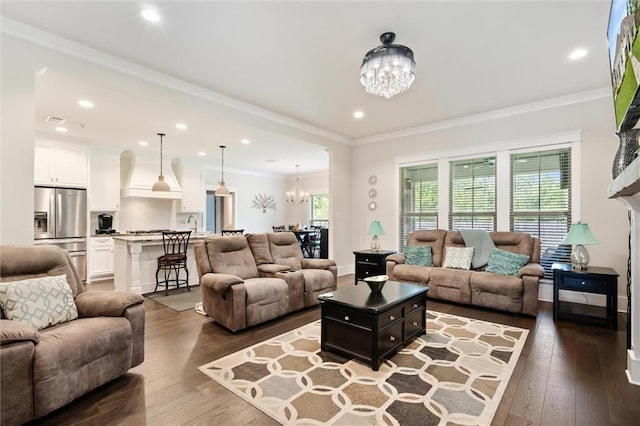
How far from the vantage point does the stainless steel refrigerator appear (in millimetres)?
5254

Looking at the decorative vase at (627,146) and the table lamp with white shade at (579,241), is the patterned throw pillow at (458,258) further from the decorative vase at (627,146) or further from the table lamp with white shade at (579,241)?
the decorative vase at (627,146)

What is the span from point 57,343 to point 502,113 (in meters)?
5.80

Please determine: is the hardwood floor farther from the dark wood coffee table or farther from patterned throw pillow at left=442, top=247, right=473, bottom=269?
patterned throw pillow at left=442, top=247, right=473, bottom=269

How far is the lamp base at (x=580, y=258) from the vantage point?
3605mm

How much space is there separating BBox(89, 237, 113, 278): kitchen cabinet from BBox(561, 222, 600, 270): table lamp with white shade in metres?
7.60

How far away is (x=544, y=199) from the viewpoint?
4.48m

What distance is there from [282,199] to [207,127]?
592cm

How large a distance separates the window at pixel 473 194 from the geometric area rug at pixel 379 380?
2.33 m

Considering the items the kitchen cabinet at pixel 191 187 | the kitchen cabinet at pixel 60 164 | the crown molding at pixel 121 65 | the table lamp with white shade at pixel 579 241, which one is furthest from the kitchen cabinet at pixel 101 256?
the table lamp with white shade at pixel 579 241

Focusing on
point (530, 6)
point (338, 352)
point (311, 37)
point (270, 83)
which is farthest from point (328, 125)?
point (338, 352)

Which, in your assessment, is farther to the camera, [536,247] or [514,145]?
[514,145]

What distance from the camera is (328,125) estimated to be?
18.3 feet

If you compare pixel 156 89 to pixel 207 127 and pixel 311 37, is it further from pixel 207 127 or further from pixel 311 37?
pixel 311 37

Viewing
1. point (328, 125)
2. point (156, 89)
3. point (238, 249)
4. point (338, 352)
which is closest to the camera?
point (338, 352)
